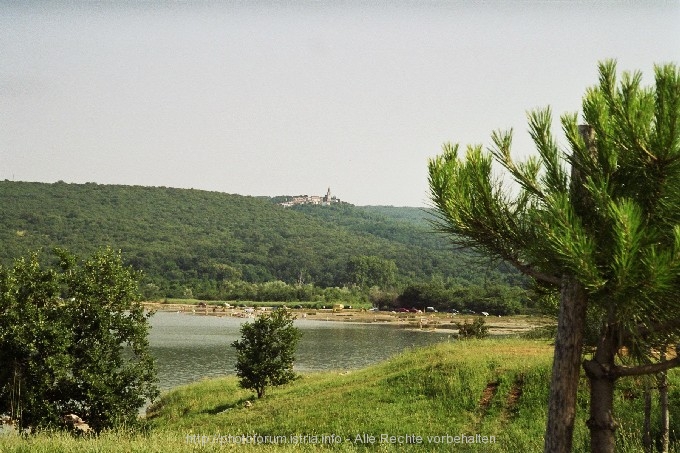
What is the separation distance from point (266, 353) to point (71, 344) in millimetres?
10613

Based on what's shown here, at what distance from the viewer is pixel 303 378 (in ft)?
96.5

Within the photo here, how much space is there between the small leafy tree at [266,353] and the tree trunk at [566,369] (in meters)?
Result: 20.6

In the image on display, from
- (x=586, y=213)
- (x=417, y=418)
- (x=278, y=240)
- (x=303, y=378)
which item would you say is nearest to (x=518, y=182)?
(x=586, y=213)

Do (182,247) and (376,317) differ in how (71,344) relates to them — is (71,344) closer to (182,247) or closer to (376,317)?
→ (376,317)

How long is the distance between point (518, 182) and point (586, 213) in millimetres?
740

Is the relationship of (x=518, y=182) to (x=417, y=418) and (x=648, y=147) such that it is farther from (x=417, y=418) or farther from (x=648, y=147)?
(x=417, y=418)

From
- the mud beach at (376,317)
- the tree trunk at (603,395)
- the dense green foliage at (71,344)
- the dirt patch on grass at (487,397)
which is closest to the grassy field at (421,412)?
the dirt patch on grass at (487,397)

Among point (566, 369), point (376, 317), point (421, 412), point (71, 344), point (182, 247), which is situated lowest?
point (376, 317)

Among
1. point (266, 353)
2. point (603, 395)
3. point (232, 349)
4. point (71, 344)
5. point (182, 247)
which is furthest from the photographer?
point (182, 247)

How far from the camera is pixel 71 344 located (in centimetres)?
1636

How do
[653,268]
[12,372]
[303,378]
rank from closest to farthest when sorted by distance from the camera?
[653,268], [12,372], [303,378]

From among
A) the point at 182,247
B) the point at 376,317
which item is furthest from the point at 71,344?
the point at 182,247

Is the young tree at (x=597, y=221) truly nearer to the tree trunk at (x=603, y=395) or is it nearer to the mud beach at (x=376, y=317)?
the tree trunk at (x=603, y=395)

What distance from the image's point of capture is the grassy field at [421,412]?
12656 millimetres
